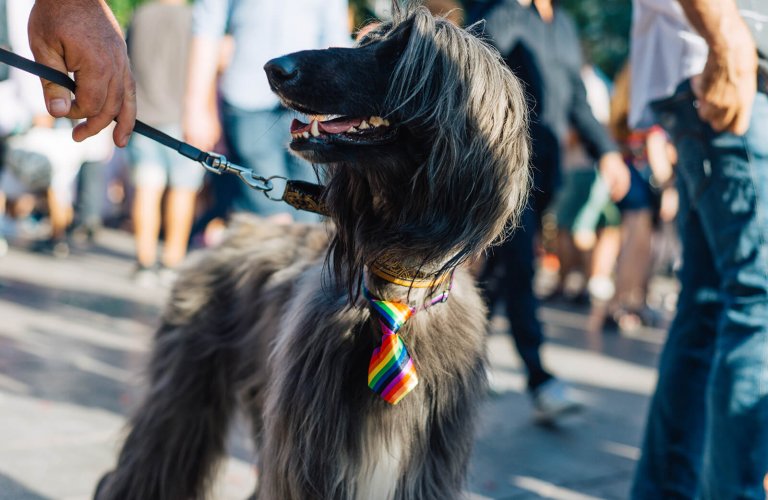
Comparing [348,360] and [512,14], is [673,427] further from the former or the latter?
[512,14]

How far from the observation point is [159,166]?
7656 mm

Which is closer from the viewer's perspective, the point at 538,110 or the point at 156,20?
the point at 538,110

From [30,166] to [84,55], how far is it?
577cm

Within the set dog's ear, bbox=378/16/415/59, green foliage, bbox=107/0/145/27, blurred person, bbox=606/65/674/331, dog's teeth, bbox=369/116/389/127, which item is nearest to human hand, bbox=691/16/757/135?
dog's ear, bbox=378/16/415/59

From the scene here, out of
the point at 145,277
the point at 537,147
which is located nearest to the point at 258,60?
the point at 537,147

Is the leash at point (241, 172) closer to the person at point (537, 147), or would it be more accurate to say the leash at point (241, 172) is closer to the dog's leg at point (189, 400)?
the dog's leg at point (189, 400)

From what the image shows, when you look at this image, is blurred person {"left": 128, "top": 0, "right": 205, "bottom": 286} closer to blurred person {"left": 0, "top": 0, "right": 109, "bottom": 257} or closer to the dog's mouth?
blurred person {"left": 0, "top": 0, "right": 109, "bottom": 257}

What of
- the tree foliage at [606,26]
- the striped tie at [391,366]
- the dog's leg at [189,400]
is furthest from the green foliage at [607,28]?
the striped tie at [391,366]

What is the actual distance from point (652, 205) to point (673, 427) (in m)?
5.42

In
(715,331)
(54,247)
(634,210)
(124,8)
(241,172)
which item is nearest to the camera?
(241,172)

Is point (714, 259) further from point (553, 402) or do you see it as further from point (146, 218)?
point (146, 218)

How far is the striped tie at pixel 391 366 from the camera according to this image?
7.13 ft

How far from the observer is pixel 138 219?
306 inches

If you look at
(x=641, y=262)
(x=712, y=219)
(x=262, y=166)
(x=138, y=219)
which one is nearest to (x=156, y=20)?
(x=138, y=219)
